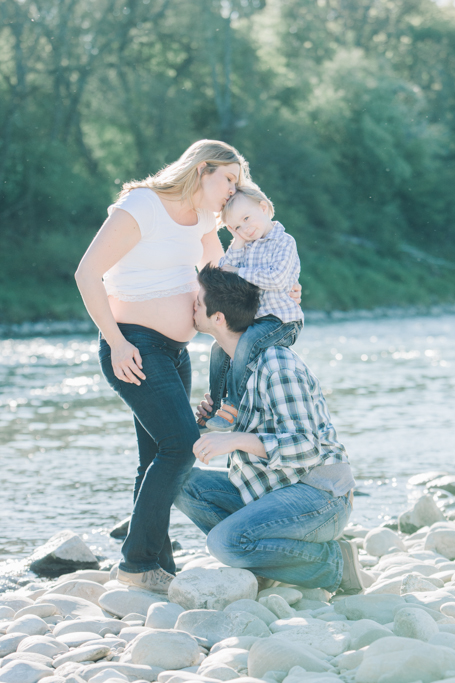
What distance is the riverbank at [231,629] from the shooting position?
8.25 feet

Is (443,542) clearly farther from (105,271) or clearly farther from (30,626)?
(105,271)

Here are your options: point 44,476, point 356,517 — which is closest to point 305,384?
point 356,517

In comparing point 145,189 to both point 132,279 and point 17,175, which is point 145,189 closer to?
point 132,279

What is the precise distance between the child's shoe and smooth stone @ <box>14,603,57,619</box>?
989 mm

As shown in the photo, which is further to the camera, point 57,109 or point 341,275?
point 341,275

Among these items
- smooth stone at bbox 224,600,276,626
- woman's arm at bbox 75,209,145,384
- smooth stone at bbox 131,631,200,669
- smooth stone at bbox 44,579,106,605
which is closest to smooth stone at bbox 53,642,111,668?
smooth stone at bbox 131,631,200,669

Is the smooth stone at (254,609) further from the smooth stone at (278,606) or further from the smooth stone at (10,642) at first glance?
the smooth stone at (10,642)

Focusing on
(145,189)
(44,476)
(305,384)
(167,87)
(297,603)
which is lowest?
(44,476)

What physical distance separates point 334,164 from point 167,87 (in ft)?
39.4

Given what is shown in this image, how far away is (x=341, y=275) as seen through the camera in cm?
3341

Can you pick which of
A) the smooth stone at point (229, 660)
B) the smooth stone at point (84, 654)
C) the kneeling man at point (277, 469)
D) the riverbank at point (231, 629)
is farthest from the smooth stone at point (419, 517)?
the smooth stone at point (84, 654)

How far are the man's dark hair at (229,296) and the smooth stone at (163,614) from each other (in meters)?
1.12

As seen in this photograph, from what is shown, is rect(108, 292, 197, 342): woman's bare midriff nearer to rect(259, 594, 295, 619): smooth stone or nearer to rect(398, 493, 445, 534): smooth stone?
rect(259, 594, 295, 619): smooth stone

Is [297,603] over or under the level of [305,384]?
under
